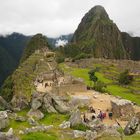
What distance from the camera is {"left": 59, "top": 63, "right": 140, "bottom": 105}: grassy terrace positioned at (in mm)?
80438

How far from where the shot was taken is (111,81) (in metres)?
98.9

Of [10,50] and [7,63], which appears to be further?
[10,50]

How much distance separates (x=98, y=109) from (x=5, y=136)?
30.7 m

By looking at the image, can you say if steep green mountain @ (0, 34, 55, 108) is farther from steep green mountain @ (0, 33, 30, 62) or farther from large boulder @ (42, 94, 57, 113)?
steep green mountain @ (0, 33, 30, 62)

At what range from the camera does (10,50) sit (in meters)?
168

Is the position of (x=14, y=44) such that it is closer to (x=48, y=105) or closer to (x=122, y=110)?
(x=122, y=110)

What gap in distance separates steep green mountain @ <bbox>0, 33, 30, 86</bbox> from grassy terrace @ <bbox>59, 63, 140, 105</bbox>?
36.9m

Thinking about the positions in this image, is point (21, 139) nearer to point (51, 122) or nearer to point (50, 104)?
point (51, 122)

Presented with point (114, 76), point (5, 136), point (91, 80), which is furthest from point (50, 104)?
point (114, 76)

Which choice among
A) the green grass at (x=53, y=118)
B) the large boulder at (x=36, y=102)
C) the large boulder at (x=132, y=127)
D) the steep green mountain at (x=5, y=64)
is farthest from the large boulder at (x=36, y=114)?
the steep green mountain at (x=5, y=64)

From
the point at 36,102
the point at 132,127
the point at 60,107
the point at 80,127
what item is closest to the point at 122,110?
the point at 60,107

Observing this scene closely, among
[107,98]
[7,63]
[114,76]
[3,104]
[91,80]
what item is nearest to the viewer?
[3,104]

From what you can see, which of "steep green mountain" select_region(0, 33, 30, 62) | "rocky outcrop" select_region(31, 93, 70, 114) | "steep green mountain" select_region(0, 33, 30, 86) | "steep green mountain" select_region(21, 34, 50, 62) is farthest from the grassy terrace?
"steep green mountain" select_region(0, 33, 30, 62)

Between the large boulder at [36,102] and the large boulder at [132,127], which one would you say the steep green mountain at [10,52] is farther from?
the large boulder at [132,127]
